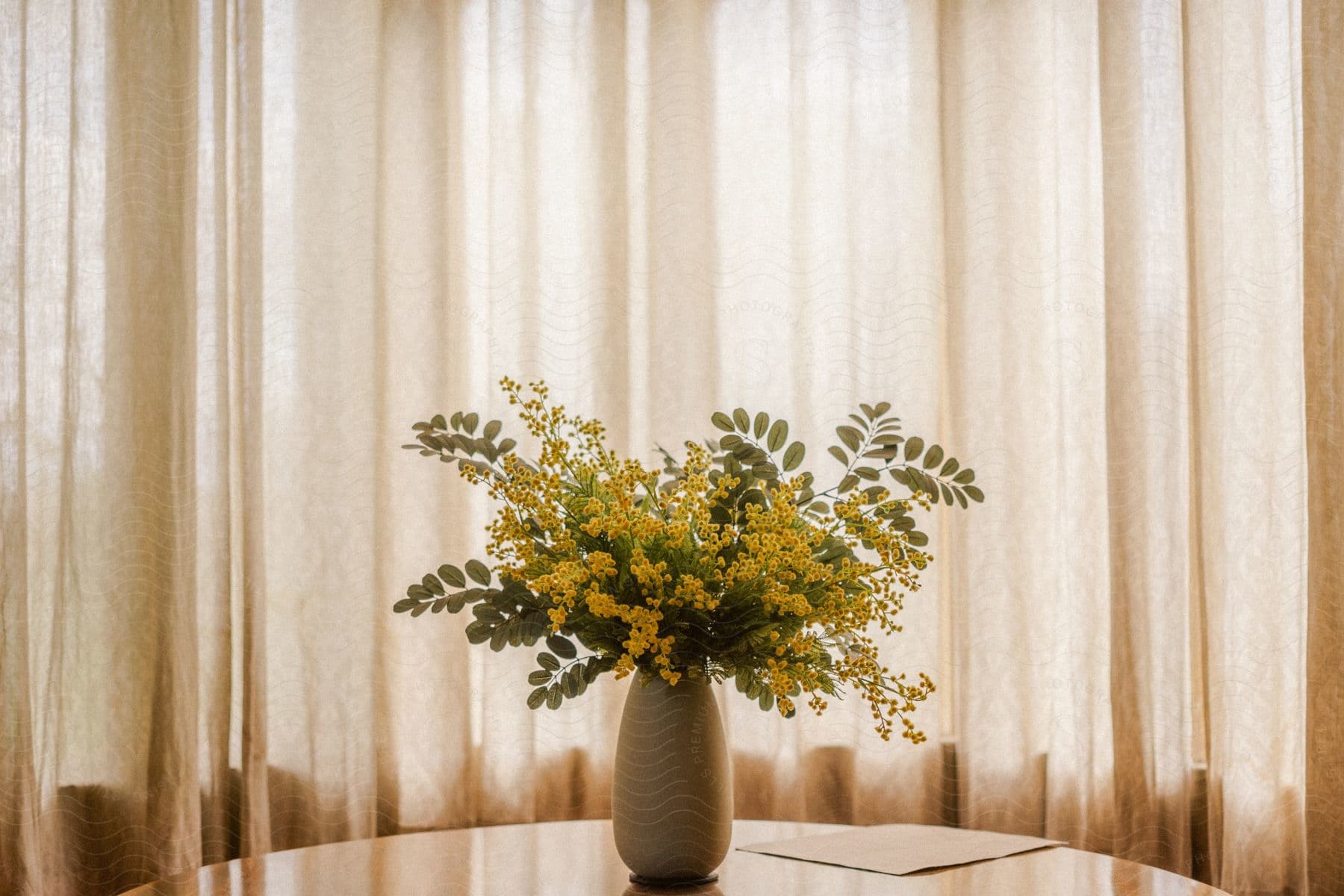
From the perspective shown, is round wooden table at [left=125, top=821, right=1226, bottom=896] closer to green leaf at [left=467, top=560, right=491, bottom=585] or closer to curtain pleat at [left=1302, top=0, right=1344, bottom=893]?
green leaf at [left=467, top=560, right=491, bottom=585]

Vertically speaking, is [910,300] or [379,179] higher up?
[379,179]

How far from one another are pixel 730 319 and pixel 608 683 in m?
0.81

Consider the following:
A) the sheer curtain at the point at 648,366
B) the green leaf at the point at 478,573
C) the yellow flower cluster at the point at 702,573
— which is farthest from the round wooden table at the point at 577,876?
the sheer curtain at the point at 648,366

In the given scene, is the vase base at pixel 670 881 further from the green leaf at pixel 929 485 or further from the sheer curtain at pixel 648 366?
the sheer curtain at pixel 648 366

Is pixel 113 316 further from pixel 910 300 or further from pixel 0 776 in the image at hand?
pixel 910 300

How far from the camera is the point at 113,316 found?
7.90 ft

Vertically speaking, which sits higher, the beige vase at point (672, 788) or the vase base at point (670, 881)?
the beige vase at point (672, 788)

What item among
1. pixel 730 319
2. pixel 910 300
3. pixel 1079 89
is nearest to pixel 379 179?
pixel 730 319

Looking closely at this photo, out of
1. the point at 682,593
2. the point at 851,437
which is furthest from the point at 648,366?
the point at 682,593

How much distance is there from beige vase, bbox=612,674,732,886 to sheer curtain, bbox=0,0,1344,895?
1.14 m

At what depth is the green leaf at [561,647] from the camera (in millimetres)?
1345

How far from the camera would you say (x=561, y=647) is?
53.5 inches

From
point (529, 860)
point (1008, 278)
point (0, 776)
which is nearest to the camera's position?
point (529, 860)

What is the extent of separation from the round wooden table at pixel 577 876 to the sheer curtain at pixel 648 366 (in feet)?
3.09
